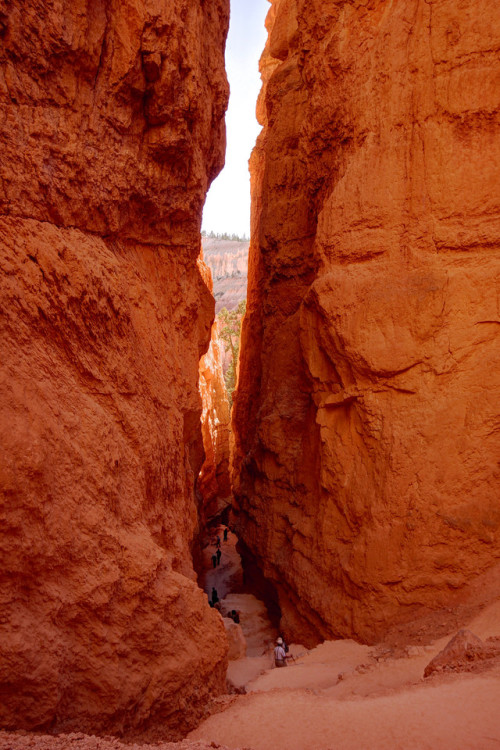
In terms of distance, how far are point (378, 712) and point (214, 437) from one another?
1964 cm

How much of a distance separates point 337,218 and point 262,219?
239 inches

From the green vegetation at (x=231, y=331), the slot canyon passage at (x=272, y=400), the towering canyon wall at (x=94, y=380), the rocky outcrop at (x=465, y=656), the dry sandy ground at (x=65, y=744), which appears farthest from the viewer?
the green vegetation at (x=231, y=331)

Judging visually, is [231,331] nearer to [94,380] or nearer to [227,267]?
[94,380]

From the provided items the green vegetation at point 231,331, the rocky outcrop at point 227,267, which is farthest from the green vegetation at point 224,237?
the green vegetation at point 231,331

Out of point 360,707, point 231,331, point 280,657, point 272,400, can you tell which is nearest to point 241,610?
point 280,657

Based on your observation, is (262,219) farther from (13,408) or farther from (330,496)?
(13,408)

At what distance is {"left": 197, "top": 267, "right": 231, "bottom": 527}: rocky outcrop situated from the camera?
887 inches

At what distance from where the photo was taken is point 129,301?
22.4 ft

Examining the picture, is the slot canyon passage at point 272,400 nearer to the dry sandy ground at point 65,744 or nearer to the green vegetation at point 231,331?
the dry sandy ground at point 65,744

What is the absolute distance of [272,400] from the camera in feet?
43.6

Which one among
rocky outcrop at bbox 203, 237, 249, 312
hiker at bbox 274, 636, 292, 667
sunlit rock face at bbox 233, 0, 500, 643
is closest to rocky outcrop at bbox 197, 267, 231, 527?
sunlit rock face at bbox 233, 0, 500, 643

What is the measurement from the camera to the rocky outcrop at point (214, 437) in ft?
73.9

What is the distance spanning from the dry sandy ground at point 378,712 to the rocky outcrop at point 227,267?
214ft

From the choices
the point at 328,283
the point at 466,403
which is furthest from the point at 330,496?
the point at 328,283
